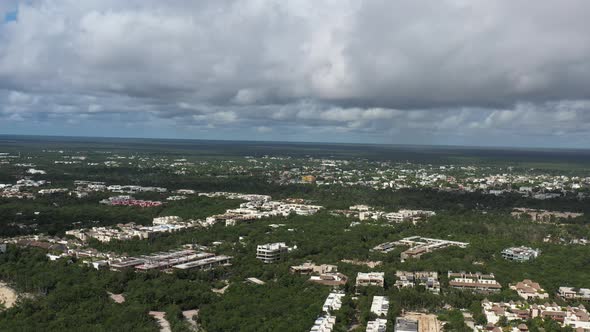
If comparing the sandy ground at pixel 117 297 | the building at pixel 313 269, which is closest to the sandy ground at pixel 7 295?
the sandy ground at pixel 117 297

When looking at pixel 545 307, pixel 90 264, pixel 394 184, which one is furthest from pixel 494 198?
pixel 90 264

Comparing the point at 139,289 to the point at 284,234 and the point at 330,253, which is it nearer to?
the point at 330,253

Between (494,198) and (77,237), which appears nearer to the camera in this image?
(77,237)

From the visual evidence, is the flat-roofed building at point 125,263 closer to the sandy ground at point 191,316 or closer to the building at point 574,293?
the sandy ground at point 191,316

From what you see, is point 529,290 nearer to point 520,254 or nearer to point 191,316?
point 520,254

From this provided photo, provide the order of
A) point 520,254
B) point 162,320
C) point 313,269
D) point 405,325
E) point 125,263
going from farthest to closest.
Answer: point 520,254 → point 313,269 → point 125,263 → point 162,320 → point 405,325

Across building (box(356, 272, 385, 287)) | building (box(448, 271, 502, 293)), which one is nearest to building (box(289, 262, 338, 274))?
building (box(356, 272, 385, 287))

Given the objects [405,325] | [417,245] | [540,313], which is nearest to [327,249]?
[417,245]
